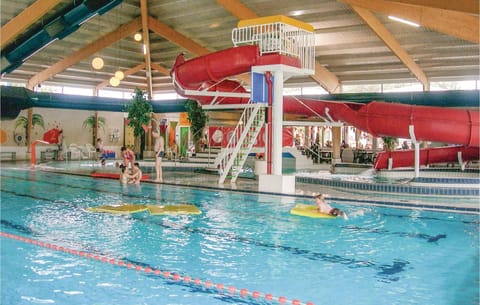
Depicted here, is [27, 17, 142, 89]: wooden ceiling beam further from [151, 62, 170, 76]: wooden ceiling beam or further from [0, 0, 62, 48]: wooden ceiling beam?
[0, 0, 62, 48]: wooden ceiling beam

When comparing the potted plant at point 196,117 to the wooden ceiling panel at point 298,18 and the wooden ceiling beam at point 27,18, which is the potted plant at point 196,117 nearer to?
the wooden ceiling panel at point 298,18

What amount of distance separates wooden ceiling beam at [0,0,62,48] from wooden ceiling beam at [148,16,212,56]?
598 centimetres

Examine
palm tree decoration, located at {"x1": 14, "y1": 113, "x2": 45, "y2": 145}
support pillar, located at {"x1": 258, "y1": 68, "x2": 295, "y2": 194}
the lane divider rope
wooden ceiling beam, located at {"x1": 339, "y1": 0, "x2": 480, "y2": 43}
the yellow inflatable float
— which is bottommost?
the lane divider rope

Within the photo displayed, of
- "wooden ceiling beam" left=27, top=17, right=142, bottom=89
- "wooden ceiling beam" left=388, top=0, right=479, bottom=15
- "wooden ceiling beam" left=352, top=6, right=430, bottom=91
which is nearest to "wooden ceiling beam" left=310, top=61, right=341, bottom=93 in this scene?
"wooden ceiling beam" left=352, top=6, right=430, bottom=91

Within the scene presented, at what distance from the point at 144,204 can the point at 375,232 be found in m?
3.87

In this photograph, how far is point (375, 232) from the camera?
557cm

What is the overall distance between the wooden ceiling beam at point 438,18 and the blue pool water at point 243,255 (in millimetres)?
3583

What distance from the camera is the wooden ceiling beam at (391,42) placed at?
12.8m

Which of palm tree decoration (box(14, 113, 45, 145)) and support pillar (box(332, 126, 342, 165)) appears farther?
palm tree decoration (box(14, 113, 45, 145))

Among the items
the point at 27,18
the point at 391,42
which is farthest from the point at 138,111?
the point at 391,42

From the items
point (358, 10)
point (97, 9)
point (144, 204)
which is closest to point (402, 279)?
point (144, 204)

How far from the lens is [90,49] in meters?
18.8

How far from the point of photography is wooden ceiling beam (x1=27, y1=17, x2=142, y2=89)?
18.1 meters

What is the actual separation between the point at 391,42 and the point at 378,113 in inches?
211
